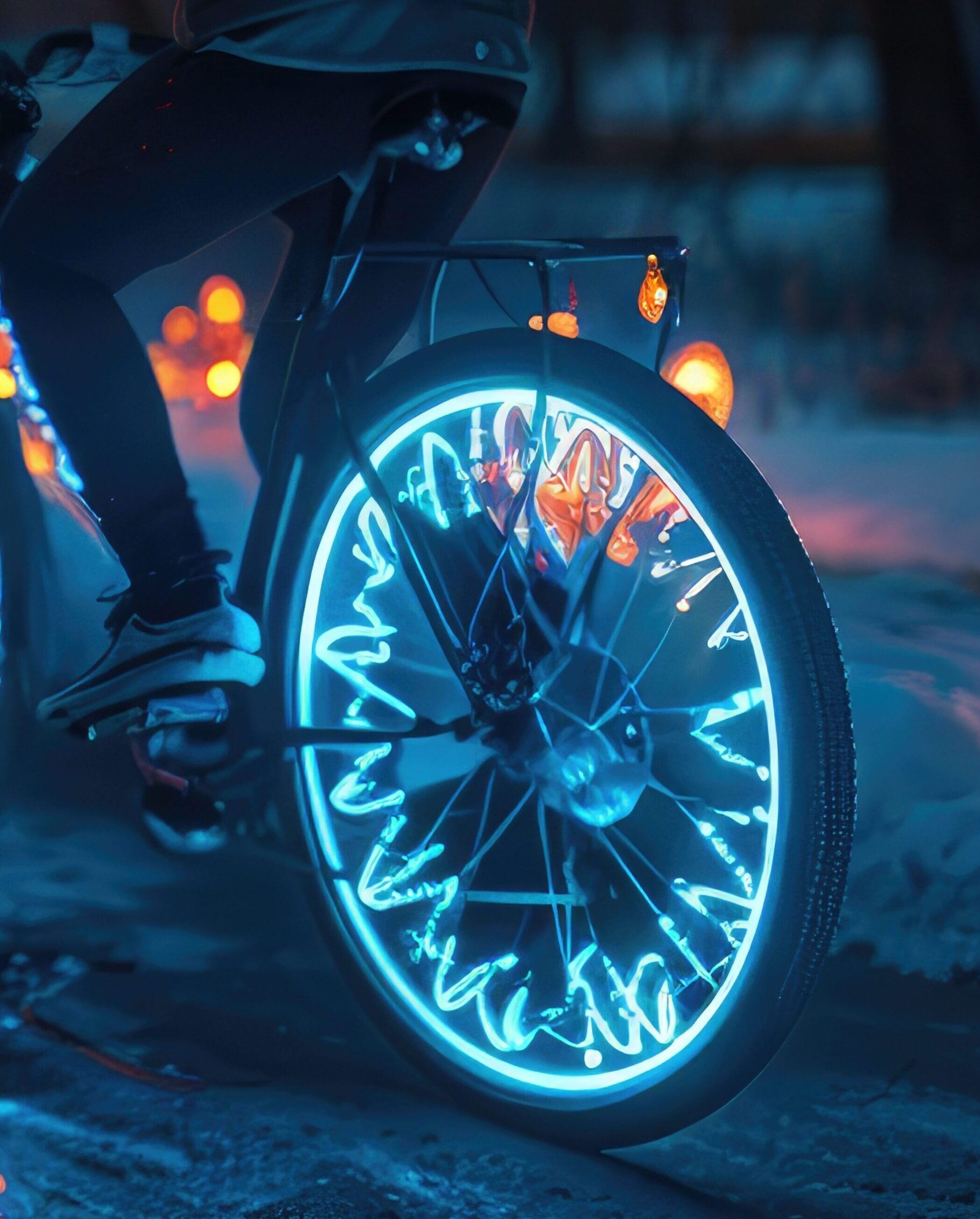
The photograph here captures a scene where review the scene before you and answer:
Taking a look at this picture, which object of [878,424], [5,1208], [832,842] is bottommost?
[5,1208]

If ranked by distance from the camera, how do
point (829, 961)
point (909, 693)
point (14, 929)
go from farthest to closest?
point (909, 693) → point (14, 929) → point (829, 961)

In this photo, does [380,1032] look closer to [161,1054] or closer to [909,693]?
[161,1054]

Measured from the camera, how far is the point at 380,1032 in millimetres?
2387

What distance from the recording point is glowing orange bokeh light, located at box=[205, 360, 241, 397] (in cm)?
583

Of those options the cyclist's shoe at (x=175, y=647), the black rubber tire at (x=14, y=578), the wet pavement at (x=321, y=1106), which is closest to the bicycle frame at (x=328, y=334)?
the cyclist's shoe at (x=175, y=647)

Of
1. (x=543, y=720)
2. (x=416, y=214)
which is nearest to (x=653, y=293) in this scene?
(x=416, y=214)

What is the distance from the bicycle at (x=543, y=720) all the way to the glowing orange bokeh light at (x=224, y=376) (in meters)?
3.46

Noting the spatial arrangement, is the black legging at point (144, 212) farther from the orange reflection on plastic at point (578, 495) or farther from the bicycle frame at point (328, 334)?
the orange reflection on plastic at point (578, 495)

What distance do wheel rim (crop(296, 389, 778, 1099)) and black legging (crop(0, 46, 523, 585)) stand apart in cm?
29

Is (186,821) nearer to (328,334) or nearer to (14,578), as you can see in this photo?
(328,334)

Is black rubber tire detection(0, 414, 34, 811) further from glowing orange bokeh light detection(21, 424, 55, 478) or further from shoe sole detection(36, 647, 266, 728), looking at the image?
shoe sole detection(36, 647, 266, 728)

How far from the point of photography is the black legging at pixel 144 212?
2166mm

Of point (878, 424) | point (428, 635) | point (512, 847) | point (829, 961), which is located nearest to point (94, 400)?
point (428, 635)

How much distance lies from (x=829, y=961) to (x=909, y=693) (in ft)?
4.02
